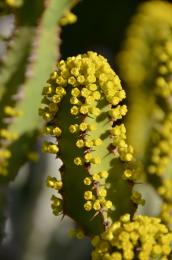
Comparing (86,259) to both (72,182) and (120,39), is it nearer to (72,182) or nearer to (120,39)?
(72,182)

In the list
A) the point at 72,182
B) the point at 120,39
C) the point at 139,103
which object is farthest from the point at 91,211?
the point at 120,39

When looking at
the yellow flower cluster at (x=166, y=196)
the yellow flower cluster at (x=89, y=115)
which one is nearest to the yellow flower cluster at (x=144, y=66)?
the yellow flower cluster at (x=166, y=196)

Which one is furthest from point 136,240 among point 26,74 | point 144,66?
point 144,66

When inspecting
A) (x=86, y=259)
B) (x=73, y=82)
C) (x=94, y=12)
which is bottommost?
(x=86, y=259)

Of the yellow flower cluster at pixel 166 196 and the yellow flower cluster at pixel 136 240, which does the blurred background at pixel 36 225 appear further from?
the yellow flower cluster at pixel 136 240

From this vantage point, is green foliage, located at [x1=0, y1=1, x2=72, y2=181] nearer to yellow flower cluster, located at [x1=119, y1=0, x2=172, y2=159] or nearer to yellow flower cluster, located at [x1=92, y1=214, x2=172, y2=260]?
yellow flower cluster, located at [x1=119, y1=0, x2=172, y2=159]

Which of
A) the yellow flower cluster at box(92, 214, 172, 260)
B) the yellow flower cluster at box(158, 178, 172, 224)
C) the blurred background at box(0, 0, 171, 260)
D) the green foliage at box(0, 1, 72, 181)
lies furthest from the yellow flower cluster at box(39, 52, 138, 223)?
the blurred background at box(0, 0, 171, 260)

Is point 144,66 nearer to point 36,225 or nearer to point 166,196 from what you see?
point 166,196
